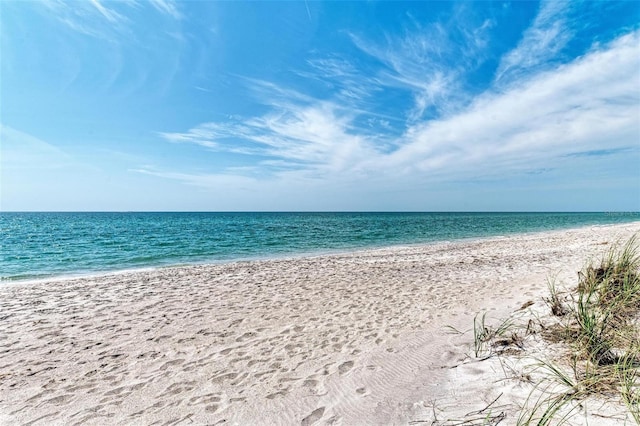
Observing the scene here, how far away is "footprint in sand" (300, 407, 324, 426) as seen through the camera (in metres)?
3.73

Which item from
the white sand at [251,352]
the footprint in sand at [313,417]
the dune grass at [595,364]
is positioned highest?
the dune grass at [595,364]

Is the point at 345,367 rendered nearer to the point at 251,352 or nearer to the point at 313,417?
the point at 313,417

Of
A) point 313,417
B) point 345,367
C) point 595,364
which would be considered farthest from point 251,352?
point 595,364

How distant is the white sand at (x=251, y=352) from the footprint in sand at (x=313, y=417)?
0.07 feet

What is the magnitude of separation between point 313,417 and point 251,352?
2.26m

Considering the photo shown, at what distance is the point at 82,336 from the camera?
264 inches

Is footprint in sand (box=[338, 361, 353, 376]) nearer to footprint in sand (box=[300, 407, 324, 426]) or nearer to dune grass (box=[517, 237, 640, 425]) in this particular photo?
footprint in sand (box=[300, 407, 324, 426])

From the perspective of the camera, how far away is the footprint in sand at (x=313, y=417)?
3734 millimetres

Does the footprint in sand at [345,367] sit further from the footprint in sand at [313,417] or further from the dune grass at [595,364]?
the dune grass at [595,364]

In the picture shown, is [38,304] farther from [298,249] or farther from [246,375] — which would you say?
[298,249]

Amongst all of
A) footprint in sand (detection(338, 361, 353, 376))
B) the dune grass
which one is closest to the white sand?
footprint in sand (detection(338, 361, 353, 376))

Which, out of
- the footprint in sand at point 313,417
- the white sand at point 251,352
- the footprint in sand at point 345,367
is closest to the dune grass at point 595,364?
the white sand at point 251,352

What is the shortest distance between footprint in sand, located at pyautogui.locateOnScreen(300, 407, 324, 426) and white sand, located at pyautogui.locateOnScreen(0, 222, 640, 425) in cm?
2

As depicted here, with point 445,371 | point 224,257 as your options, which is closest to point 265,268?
point 224,257
